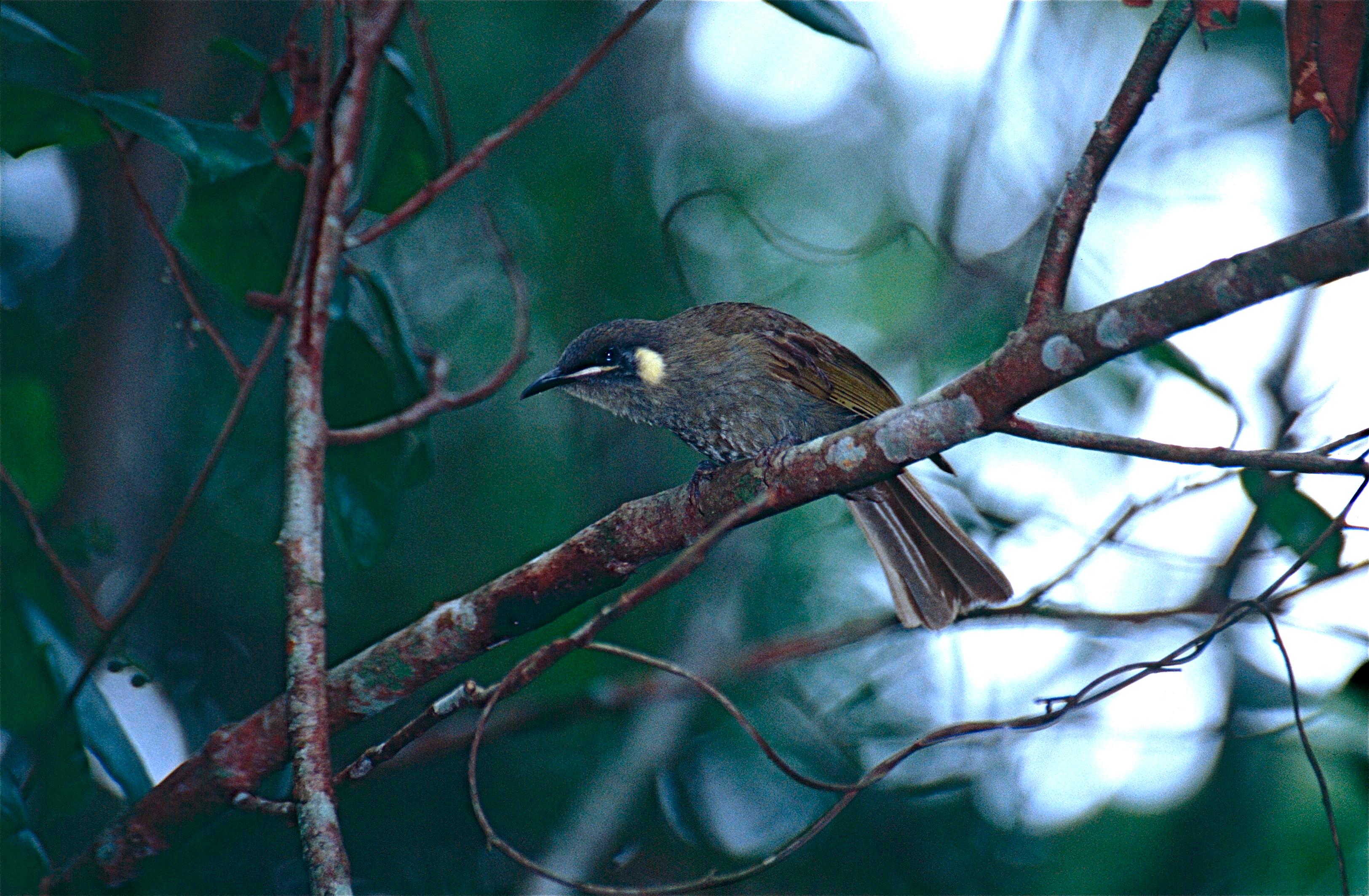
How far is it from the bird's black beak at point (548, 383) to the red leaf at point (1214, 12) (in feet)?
4.83

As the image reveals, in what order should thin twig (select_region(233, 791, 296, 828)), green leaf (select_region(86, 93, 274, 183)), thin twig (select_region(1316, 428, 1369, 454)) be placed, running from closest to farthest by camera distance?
thin twig (select_region(1316, 428, 1369, 454)) → thin twig (select_region(233, 791, 296, 828)) → green leaf (select_region(86, 93, 274, 183))

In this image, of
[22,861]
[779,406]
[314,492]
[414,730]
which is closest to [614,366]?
[779,406]

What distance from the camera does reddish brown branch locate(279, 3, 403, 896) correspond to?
182cm

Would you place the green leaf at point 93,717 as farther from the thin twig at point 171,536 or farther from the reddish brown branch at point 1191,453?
the reddish brown branch at point 1191,453

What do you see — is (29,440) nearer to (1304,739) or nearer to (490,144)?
(490,144)

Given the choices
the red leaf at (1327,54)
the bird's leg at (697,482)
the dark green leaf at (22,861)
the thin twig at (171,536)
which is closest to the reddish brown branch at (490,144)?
the thin twig at (171,536)

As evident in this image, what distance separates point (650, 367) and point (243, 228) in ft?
3.45

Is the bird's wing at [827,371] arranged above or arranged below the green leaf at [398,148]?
below

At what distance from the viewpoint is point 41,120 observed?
2225 millimetres

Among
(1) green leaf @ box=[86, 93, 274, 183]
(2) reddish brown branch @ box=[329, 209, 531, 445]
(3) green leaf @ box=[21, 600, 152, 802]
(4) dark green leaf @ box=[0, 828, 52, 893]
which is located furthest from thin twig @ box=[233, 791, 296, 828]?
(1) green leaf @ box=[86, 93, 274, 183]

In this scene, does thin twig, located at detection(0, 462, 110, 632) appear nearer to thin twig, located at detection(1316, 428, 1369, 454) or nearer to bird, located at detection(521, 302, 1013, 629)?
bird, located at detection(521, 302, 1013, 629)

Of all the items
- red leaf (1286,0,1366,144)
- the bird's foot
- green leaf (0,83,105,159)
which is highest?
green leaf (0,83,105,159)

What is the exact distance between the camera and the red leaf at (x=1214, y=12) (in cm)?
161

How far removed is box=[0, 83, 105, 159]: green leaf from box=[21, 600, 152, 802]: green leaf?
1049mm
